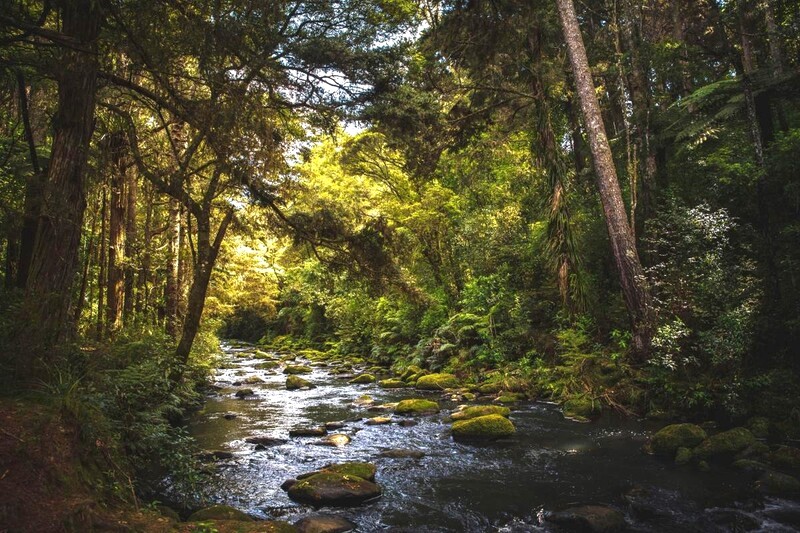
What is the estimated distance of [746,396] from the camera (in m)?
7.91

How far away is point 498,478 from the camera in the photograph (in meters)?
6.68

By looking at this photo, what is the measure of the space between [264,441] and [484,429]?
4.14m

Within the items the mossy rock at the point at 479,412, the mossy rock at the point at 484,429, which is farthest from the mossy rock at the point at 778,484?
the mossy rock at the point at 479,412

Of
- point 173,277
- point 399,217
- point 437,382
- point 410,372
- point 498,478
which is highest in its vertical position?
point 399,217

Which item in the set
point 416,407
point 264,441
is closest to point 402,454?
point 264,441

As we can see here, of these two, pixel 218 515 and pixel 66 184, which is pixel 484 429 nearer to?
pixel 218 515

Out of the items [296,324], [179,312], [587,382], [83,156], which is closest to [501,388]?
[587,382]

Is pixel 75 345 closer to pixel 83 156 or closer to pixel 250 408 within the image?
pixel 83 156

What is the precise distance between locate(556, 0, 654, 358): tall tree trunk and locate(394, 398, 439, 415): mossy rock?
15.6 ft

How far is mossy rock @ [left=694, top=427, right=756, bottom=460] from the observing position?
6727 millimetres

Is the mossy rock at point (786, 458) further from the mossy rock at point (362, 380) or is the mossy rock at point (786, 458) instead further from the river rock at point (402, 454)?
the mossy rock at point (362, 380)

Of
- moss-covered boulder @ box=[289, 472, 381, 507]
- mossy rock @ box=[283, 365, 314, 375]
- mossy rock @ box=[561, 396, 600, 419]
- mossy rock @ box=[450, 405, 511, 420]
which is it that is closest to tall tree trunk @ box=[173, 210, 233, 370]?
moss-covered boulder @ box=[289, 472, 381, 507]

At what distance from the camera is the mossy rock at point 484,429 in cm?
861

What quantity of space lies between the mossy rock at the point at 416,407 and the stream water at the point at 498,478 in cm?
54
